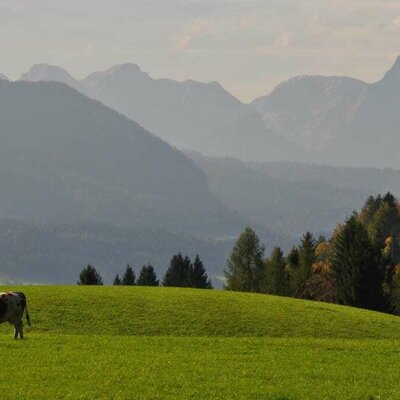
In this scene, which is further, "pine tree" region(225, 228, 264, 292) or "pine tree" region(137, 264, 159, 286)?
"pine tree" region(137, 264, 159, 286)

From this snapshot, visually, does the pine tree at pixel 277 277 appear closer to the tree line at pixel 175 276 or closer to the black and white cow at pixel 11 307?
the tree line at pixel 175 276

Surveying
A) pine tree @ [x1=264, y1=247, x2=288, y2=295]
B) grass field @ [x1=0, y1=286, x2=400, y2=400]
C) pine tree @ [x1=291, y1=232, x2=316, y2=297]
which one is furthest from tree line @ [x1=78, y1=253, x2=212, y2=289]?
grass field @ [x1=0, y1=286, x2=400, y2=400]

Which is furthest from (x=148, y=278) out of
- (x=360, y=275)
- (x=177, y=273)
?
(x=360, y=275)

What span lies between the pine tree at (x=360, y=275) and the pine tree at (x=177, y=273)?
39.0 m

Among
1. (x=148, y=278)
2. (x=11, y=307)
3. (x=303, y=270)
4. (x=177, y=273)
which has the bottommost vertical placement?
(x=11, y=307)

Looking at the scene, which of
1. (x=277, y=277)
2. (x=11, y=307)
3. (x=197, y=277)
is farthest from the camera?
(x=197, y=277)

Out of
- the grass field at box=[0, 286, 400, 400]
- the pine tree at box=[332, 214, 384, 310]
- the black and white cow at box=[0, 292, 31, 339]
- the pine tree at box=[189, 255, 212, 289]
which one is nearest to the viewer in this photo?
the grass field at box=[0, 286, 400, 400]

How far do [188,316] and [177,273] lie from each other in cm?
9295

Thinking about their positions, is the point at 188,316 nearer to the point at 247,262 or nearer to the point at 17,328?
the point at 17,328

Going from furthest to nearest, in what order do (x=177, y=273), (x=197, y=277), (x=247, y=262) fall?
1. (x=197, y=277)
2. (x=177, y=273)
3. (x=247, y=262)

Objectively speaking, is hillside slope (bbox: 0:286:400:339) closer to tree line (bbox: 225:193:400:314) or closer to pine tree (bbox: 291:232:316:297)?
tree line (bbox: 225:193:400:314)

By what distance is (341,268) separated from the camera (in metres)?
118

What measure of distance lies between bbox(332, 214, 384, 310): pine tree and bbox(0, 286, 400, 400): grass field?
143 feet

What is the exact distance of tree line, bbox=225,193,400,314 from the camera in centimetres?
11425
